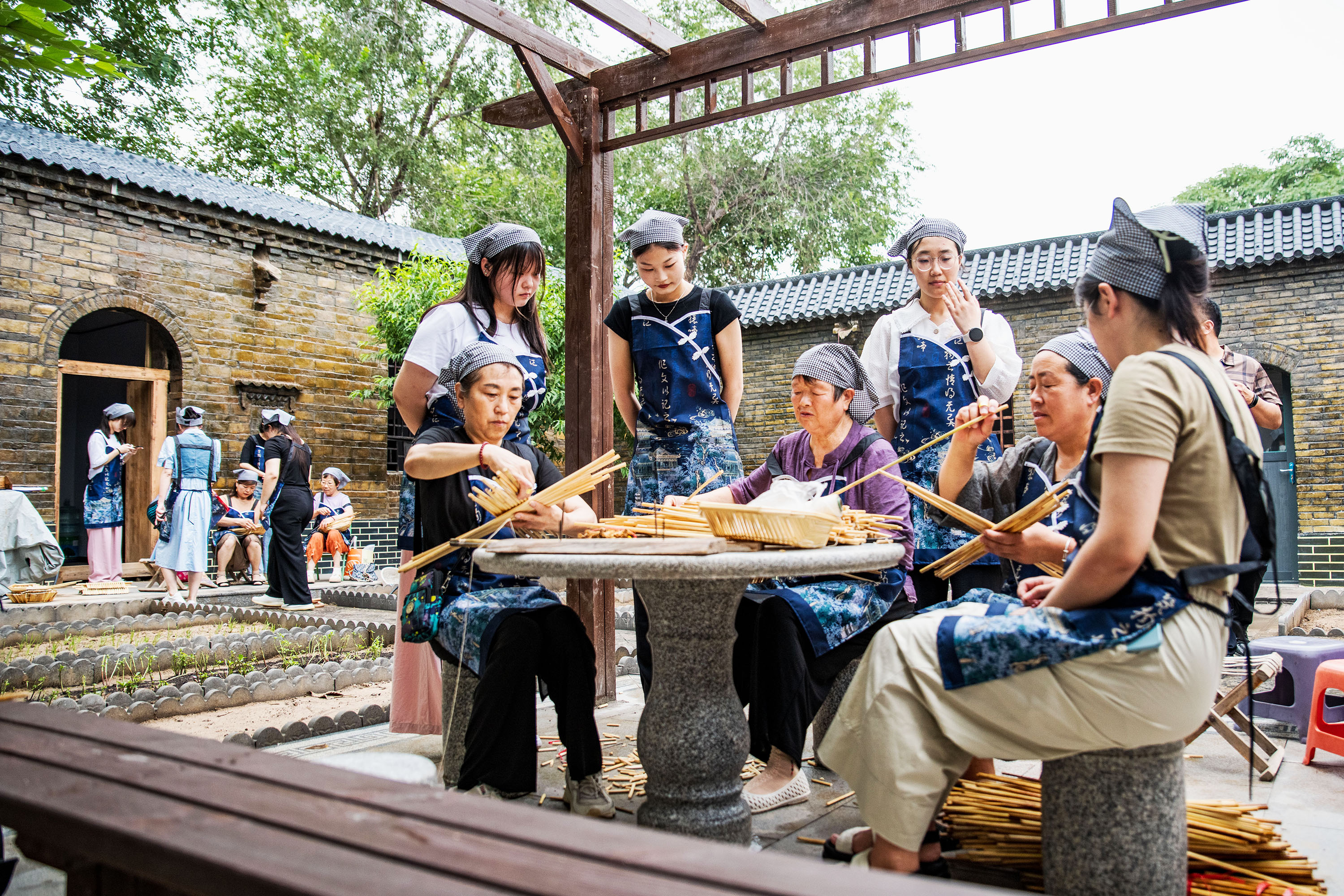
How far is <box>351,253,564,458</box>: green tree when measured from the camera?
1277 cm

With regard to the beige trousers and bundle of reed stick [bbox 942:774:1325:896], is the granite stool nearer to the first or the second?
bundle of reed stick [bbox 942:774:1325:896]

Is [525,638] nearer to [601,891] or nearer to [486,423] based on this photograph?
[486,423]

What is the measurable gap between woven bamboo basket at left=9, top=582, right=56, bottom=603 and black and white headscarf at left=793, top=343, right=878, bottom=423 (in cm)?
968

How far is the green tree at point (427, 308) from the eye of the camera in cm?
1277

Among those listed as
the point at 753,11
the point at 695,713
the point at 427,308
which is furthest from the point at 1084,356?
the point at 427,308

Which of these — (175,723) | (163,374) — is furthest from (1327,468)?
(163,374)

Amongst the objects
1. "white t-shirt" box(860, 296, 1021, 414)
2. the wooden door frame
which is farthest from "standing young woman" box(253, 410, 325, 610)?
"white t-shirt" box(860, 296, 1021, 414)

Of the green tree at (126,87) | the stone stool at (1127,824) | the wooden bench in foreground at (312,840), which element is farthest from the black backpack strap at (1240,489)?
the green tree at (126,87)

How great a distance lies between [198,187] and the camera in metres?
13.2

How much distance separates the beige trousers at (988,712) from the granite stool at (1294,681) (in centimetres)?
240

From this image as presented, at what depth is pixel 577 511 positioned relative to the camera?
10.8ft

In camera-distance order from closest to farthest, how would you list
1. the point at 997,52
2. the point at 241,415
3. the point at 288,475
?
the point at 997,52
the point at 288,475
the point at 241,415

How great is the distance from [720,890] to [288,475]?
969cm

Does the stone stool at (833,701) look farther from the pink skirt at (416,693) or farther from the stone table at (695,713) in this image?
the pink skirt at (416,693)
